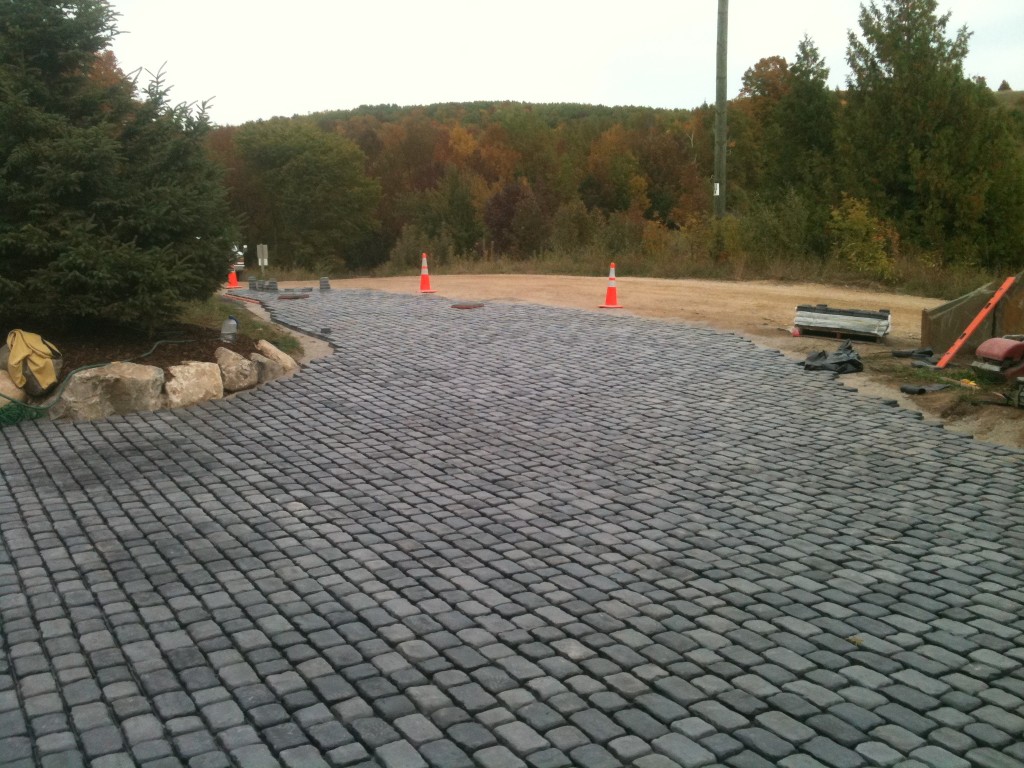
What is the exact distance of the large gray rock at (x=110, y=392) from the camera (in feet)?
31.2

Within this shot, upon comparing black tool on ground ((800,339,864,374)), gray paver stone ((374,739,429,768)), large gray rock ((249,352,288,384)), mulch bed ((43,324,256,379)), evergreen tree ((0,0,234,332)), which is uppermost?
evergreen tree ((0,0,234,332))

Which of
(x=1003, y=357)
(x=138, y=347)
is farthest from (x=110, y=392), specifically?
(x=1003, y=357)

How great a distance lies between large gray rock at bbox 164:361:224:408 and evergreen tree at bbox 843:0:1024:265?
1905 centimetres

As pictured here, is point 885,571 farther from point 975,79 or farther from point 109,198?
point 975,79

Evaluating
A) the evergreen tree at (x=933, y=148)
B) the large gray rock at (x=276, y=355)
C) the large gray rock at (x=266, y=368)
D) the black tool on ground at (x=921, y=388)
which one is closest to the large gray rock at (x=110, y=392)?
the large gray rock at (x=266, y=368)

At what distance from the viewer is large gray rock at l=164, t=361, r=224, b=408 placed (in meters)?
10.0

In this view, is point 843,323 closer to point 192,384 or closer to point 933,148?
point 192,384

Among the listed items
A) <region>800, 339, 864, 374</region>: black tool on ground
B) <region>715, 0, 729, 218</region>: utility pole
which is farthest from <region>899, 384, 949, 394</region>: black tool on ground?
<region>715, 0, 729, 218</region>: utility pole

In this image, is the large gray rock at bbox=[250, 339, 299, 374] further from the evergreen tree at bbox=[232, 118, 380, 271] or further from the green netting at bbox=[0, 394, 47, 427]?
the evergreen tree at bbox=[232, 118, 380, 271]

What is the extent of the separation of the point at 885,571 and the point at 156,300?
26.8 ft

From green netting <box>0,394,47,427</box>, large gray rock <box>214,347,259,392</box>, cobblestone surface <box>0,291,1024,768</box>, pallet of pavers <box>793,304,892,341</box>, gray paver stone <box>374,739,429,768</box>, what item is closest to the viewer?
gray paver stone <box>374,739,429,768</box>

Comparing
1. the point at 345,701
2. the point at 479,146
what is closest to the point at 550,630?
the point at 345,701

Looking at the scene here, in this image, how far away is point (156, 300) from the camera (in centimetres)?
1073

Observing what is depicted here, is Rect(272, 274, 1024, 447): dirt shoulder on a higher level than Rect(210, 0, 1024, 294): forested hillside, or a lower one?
lower
